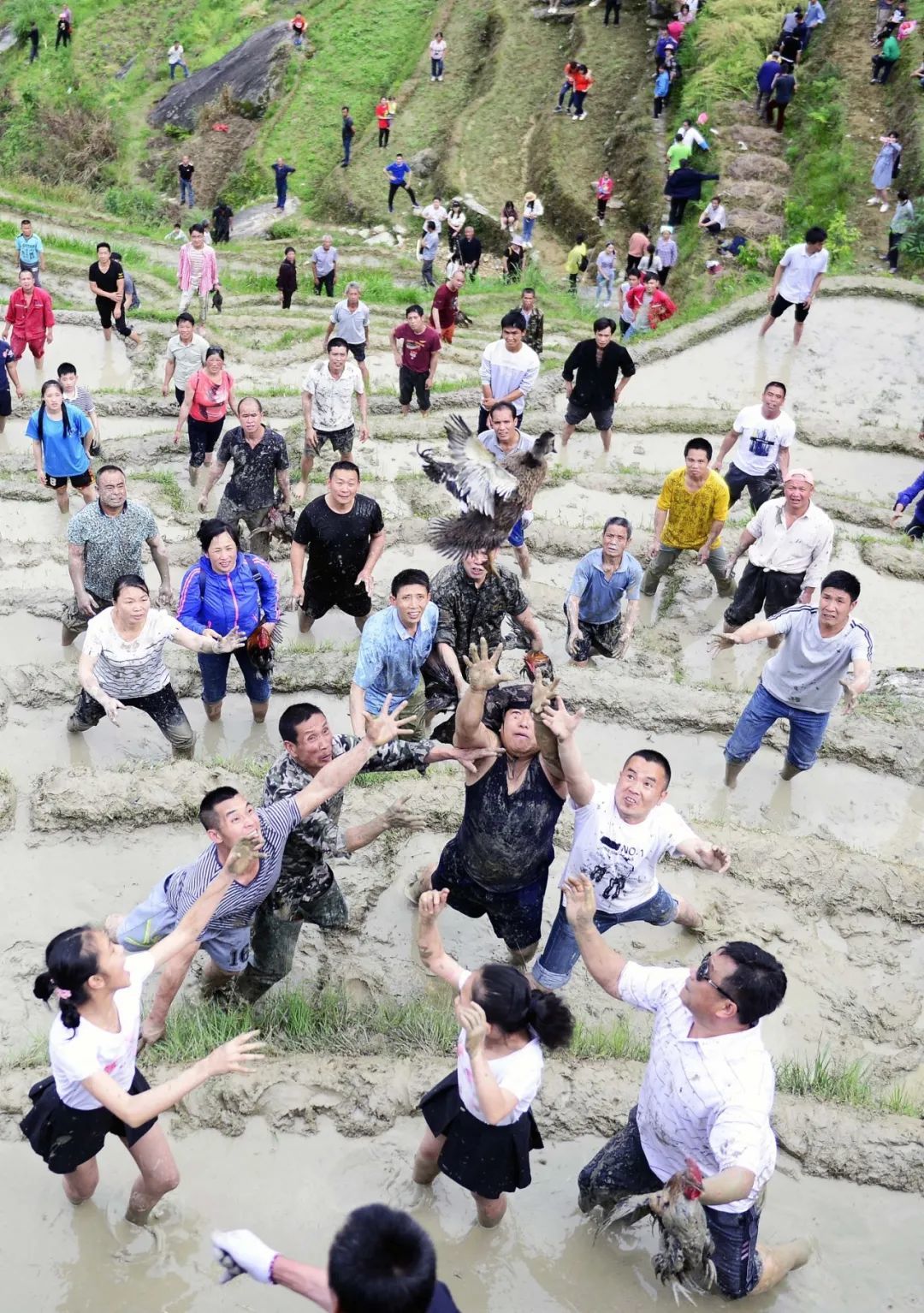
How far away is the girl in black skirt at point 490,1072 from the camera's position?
351 cm

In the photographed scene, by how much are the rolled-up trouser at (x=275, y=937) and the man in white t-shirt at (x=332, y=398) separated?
17.8 feet

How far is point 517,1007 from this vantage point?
3508 millimetres

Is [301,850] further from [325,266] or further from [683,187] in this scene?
[683,187]

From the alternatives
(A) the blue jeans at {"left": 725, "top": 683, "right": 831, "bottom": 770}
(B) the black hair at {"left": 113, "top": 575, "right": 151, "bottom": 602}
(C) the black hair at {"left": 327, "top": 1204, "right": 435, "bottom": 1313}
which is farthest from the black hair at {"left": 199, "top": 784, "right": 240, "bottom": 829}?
(A) the blue jeans at {"left": 725, "top": 683, "right": 831, "bottom": 770}

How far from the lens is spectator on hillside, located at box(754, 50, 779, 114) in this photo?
22094 mm

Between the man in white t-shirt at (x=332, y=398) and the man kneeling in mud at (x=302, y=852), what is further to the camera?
the man in white t-shirt at (x=332, y=398)

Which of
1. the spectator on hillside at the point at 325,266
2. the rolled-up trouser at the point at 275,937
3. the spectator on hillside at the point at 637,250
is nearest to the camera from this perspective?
the rolled-up trouser at the point at 275,937

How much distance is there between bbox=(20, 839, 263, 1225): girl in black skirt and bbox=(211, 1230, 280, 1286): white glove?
0.56 metres

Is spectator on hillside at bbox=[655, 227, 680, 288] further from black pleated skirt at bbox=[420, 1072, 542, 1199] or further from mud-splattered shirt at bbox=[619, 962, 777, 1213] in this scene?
black pleated skirt at bbox=[420, 1072, 542, 1199]

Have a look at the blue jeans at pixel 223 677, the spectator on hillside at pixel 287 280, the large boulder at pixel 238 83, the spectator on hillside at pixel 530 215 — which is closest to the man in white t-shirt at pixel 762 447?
the blue jeans at pixel 223 677

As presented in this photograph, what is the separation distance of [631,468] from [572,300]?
29.6 feet

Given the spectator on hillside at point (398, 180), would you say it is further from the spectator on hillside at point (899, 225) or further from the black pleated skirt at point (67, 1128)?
the black pleated skirt at point (67, 1128)

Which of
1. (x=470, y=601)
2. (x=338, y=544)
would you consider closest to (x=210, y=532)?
(x=338, y=544)

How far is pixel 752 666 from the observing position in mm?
9016
